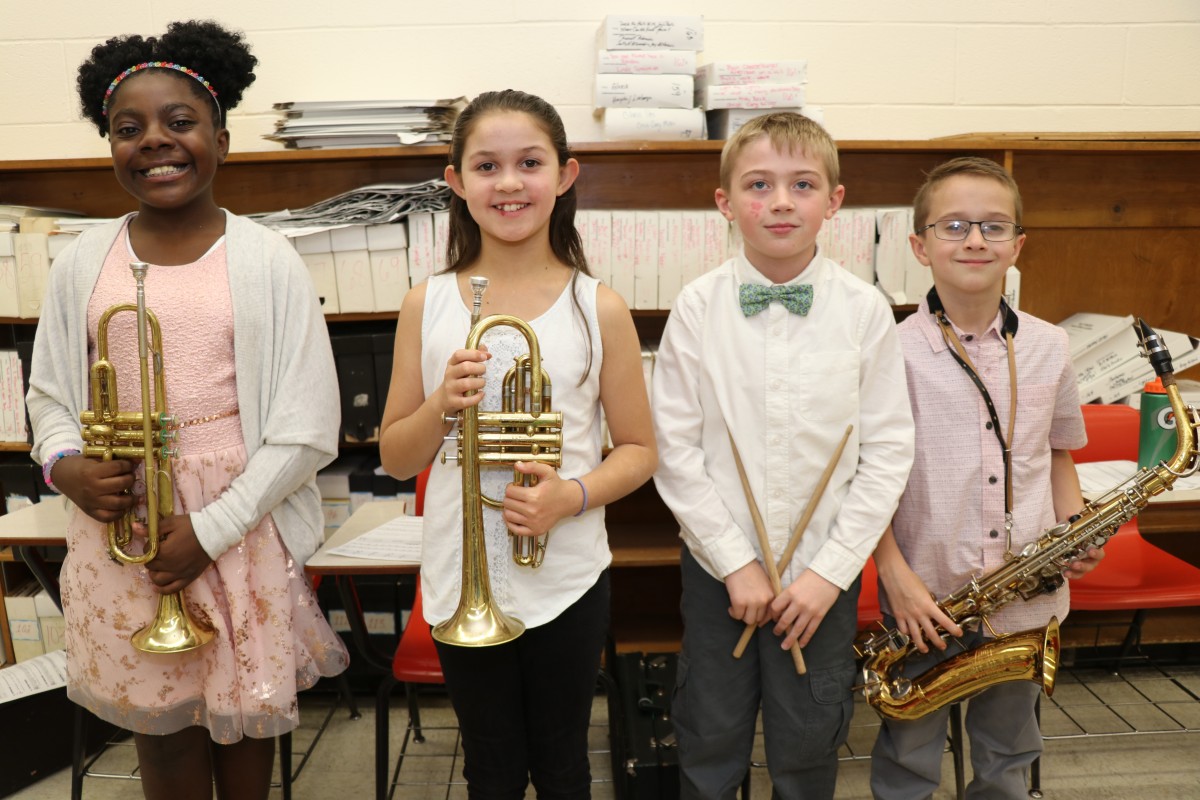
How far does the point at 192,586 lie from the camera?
5.48ft

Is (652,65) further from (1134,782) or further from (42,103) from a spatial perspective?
(1134,782)

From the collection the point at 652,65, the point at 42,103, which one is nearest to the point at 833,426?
the point at 652,65

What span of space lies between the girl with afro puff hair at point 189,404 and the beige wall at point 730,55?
1.28m

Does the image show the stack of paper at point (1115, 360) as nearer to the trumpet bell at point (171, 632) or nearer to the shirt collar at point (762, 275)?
the shirt collar at point (762, 275)

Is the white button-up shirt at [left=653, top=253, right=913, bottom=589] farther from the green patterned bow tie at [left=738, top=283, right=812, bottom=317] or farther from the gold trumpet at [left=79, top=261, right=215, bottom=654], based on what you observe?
the gold trumpet at [left=79, top=261, right=215, bottom=654]

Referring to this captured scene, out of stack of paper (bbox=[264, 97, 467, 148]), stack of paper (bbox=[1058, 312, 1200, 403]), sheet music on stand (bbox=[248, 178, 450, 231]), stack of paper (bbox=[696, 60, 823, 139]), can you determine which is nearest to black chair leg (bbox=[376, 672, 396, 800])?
sheet music on stand (bbox=[248, 178, 450, 231])

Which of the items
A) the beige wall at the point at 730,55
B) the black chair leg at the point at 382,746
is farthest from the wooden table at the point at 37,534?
the beige wall at the point at 730,55

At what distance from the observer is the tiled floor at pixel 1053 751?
7.68ft

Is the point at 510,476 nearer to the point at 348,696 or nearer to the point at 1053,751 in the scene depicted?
the point at 348,696

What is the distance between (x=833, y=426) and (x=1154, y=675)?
2.17 metres

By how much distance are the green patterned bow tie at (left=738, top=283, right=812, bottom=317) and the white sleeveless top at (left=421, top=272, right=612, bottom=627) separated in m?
0.30

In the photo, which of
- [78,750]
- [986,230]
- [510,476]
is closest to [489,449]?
[510,476]

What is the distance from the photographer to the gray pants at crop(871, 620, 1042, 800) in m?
1.80

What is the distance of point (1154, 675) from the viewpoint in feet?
9.67
